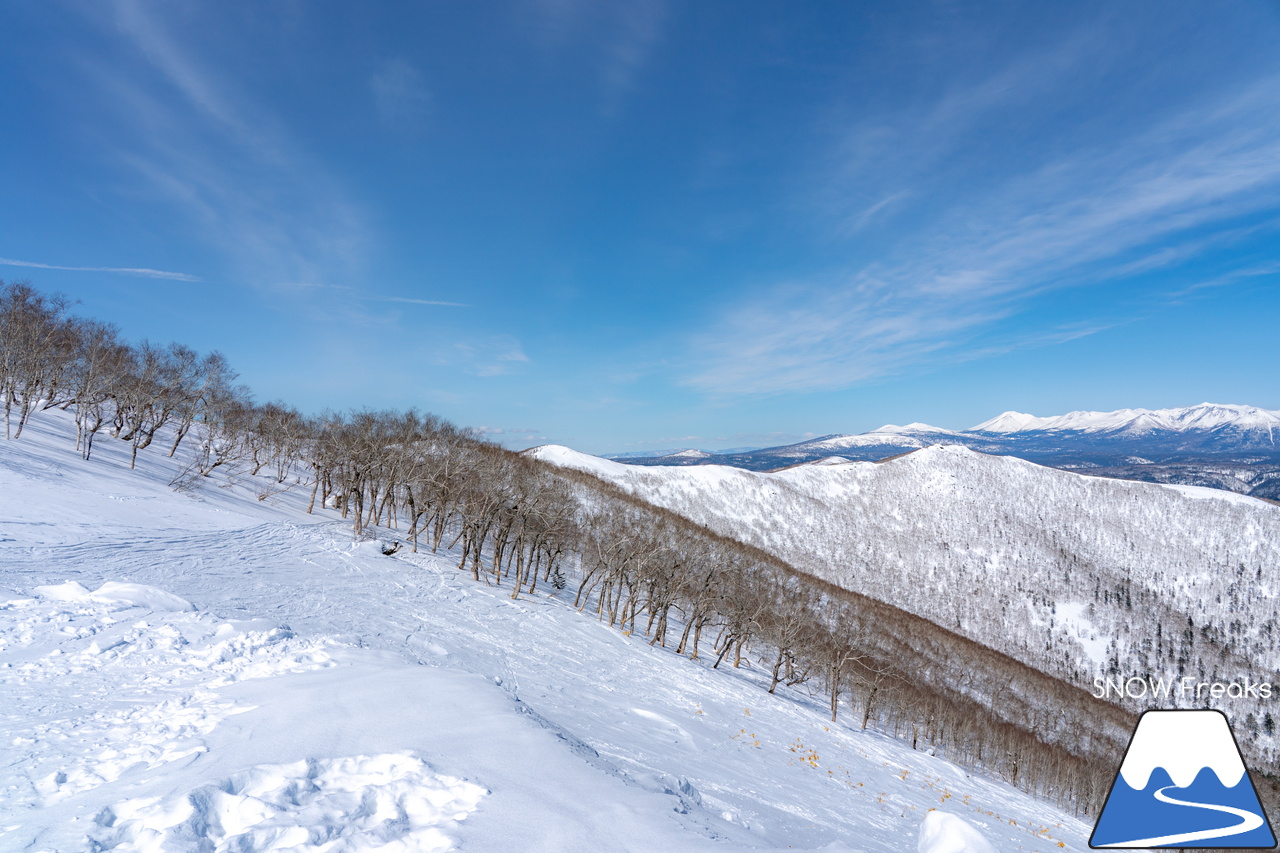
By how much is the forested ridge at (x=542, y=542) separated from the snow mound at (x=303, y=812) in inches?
1359

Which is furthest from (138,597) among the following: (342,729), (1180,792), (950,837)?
(1180,792)

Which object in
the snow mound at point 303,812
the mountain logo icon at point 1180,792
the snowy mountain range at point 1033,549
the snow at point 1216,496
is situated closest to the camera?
the mountain logo icon at point 1180,792

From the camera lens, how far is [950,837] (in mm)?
6160

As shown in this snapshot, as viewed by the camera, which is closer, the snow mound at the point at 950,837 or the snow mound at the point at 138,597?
the snow mound at the point at 950,837

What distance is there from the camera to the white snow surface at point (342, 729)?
643cm

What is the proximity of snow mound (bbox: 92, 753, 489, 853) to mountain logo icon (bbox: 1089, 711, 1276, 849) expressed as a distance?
746cm

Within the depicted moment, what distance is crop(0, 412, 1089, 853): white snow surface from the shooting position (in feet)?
21.1

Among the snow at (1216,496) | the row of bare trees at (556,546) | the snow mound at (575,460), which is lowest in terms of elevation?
the row of bare trees at (556,546)

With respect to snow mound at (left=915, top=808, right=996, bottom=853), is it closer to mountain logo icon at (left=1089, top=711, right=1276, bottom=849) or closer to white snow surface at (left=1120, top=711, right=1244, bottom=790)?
mountain logo icon at (left=1089, top=711, right=1276, bottom=849)

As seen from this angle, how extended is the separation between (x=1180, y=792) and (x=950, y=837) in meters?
2.42

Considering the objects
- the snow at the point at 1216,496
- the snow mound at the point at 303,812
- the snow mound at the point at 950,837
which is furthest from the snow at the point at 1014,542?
the snow mound at the point at 950,837

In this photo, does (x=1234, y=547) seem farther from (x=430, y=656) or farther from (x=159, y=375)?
(x=159, y=375)

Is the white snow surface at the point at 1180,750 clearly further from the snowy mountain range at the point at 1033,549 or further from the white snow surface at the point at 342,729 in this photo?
the snowy mountain range at the point at 1033,549

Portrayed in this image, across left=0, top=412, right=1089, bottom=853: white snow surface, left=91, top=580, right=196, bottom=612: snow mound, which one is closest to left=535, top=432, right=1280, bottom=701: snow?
left=0, top=412, right=1089, bottom=853: white snow surface
